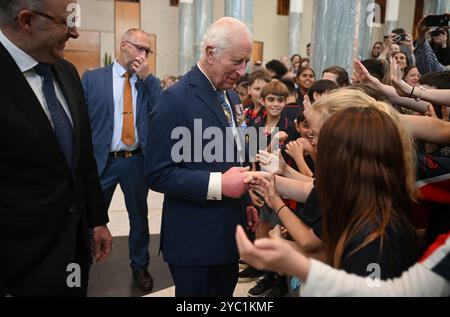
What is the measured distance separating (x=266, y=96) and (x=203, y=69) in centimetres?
168

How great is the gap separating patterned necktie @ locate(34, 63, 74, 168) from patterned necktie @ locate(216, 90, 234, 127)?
0.67m

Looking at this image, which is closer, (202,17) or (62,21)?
(62,21)

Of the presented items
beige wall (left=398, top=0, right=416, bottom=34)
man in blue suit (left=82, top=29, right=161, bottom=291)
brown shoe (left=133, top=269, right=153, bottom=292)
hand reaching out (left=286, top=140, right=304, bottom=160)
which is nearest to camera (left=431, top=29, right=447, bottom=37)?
hand reaching out (left=286, top=140, right=304, bottom=160)

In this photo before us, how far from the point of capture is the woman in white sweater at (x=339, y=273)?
905 mm

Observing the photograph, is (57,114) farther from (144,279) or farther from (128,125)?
(144,279)

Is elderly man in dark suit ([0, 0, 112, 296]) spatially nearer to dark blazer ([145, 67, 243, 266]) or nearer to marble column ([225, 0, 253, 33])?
dark blazer ([145, 67, 243, 266])

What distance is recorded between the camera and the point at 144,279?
9.63 ft

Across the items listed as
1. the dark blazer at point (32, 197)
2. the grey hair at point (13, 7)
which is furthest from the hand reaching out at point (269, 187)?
the grey hair at point (13, 7)

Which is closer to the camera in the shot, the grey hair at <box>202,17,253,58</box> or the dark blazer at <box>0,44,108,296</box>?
the dark blazer at <box>0,44,108,296</box>

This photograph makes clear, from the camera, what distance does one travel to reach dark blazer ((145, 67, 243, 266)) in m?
1.67

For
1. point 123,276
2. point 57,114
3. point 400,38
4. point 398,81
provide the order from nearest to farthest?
point 57,114 < point 398,81 < point 123,276 < point 400,38

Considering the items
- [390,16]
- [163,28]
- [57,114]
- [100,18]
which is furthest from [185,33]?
[57,114]

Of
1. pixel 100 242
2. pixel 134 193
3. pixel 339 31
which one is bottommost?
pixel 134 193

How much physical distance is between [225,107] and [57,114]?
745 mm
